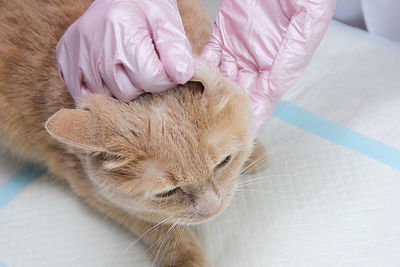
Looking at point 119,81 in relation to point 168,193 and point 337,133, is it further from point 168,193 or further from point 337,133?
point 337,133

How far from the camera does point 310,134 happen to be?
1680 millimetres

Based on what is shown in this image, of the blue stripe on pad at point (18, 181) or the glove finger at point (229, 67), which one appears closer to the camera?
the glove finger at point (229, 67)

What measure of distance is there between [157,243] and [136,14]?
2.15 feet

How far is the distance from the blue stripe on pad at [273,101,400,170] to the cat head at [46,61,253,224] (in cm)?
54

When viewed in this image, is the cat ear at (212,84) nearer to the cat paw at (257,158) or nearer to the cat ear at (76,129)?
the cat ear at (76,129)

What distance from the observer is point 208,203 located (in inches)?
47.1

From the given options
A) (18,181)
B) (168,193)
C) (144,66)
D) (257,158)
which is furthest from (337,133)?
(18,181)

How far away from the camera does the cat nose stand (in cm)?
119

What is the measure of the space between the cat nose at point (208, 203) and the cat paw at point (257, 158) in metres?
0.37

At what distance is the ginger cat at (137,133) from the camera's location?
3.58 feet

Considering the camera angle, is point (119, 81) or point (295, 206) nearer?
point (119, 81)

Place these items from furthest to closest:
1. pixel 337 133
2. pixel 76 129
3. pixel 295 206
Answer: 1. pixel 337 133
2. pixel 295 206
3. pixel 76 129

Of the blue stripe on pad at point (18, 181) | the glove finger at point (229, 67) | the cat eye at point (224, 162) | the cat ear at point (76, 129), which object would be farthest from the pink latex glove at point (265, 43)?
the blue stripe on pad at point (18, 181)

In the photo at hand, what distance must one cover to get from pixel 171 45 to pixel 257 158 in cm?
57
